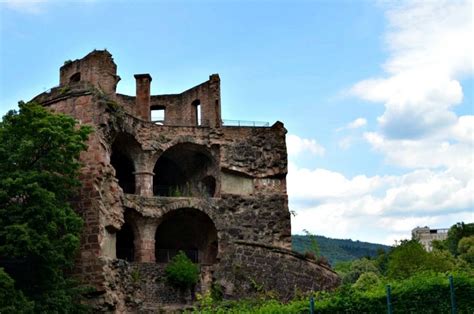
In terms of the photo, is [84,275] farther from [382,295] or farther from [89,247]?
[382,295]

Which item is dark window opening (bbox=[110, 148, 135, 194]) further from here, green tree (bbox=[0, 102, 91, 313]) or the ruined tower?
green tree (bbox=[0, 102, 91, 313])

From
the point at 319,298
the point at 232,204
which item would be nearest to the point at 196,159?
the point at 232,204

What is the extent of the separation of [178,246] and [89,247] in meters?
11.0

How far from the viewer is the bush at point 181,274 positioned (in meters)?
26.6

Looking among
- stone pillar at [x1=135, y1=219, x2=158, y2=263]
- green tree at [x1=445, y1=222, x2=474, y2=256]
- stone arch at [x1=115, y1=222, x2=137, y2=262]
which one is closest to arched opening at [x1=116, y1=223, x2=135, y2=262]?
stone arch at [x1=115, y1=222, x2=137, y2=262]

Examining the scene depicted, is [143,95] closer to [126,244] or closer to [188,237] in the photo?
[188,237]

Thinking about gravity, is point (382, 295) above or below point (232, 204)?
below

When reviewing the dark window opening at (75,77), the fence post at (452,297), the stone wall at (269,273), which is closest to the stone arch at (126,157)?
the dark window opening at (75,77)

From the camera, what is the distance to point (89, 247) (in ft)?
74.3

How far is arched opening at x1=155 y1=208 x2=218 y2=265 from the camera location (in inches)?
1251

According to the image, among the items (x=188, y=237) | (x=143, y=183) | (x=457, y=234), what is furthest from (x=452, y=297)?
(x=457, y=234)

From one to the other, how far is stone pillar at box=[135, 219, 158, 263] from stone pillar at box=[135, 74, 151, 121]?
6466mm

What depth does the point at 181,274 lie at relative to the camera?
26.6 meters

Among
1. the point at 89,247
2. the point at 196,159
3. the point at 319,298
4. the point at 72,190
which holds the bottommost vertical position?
the point at 319,298
